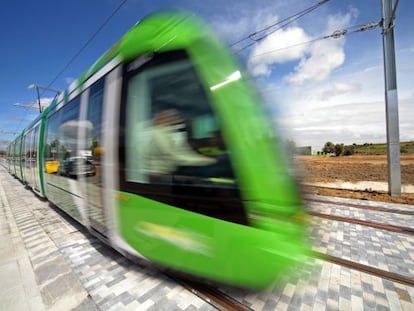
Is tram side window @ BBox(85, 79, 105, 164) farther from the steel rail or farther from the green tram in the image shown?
the steel rail

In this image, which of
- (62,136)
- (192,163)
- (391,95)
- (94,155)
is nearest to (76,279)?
(94,155)

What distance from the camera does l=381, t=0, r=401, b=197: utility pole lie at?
7.34 metres

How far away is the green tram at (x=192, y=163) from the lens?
1.74m

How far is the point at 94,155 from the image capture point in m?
3.10

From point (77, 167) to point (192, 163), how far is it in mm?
2807

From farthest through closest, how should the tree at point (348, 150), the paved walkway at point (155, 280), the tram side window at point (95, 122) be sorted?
the tree at point (348, 150)
the tram side window at point (95, 122)
the paved walkway at point (155, 280)

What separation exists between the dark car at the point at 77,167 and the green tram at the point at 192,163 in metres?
0.45

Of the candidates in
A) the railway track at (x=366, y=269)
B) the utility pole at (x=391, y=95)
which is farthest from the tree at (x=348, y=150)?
the railway track at (x=366, y=269)

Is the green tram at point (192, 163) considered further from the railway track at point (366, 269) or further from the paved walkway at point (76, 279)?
the railway track at point (366, 269)

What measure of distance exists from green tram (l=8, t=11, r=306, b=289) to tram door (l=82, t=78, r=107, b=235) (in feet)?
0.30

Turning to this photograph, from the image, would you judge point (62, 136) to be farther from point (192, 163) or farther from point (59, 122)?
point (192, 163)

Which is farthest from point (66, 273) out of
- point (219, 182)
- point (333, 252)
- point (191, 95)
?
point (333, 252)

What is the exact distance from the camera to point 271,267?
67.7 inches

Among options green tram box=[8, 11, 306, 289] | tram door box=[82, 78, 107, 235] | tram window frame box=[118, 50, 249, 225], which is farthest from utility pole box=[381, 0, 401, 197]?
tram door box=[82, 78, 107, 235]
